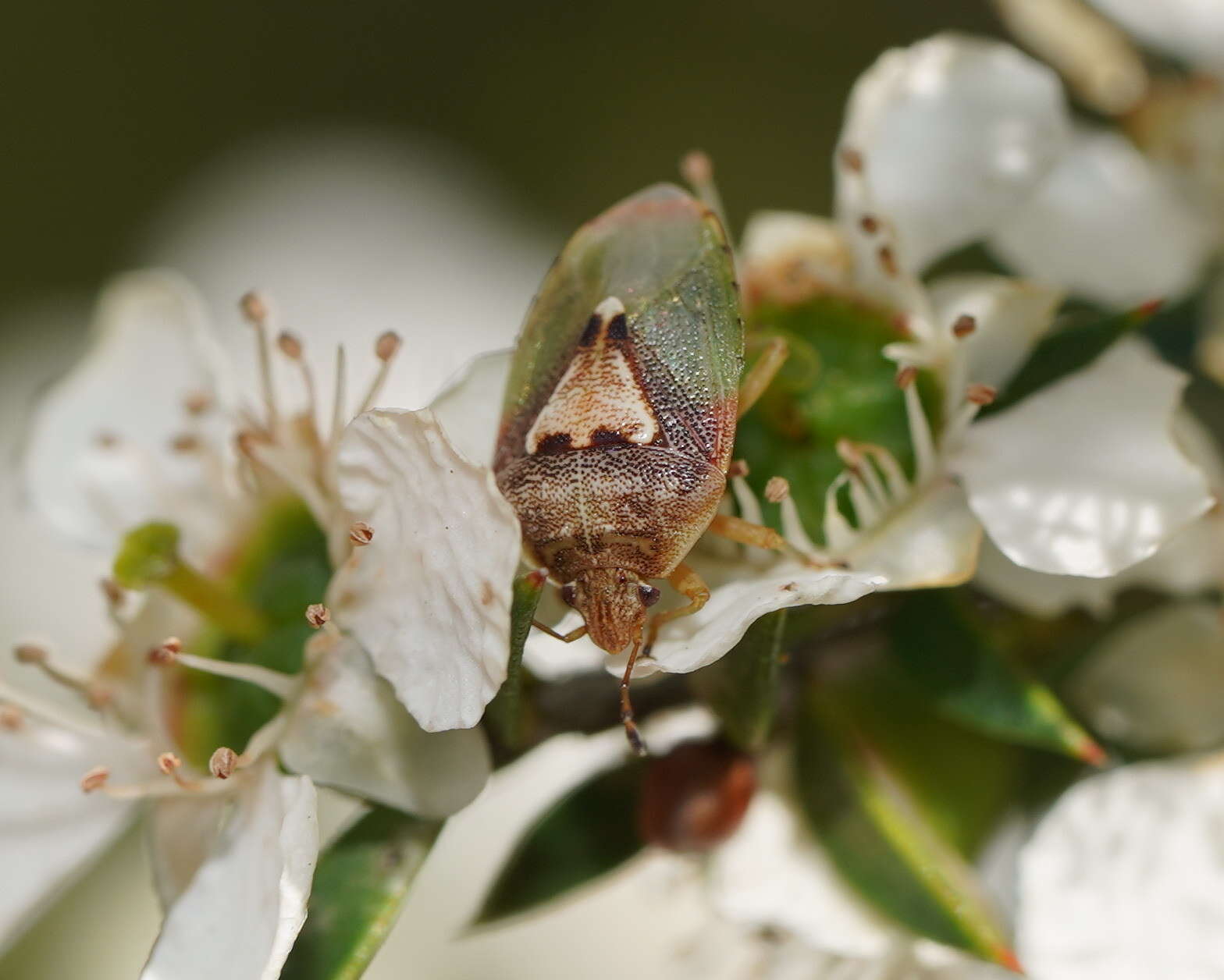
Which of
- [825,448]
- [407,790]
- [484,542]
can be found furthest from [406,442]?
[825,448]

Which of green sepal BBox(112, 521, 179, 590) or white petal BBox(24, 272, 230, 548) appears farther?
white petal BBox(24, 272, 230, 548)

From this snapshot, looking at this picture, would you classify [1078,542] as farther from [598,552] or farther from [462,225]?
[462,225]

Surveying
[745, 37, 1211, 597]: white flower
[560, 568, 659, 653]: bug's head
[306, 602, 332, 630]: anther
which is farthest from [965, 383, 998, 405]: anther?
[306, 602, 332, 630]: anther

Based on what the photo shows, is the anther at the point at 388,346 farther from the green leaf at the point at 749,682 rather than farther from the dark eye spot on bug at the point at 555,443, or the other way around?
the green leaf at the point at 749,682

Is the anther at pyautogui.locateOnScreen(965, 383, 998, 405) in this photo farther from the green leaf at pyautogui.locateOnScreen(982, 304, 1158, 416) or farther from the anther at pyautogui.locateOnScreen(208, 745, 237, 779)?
the anther at pyautogui.locateOnScreen(208, 745, 237, 779)

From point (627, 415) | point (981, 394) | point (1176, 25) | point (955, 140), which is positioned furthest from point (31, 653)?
point (1176, 25)

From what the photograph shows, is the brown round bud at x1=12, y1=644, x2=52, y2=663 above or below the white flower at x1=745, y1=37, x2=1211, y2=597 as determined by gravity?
below

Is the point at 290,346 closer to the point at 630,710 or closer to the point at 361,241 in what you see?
the point at 630,710
